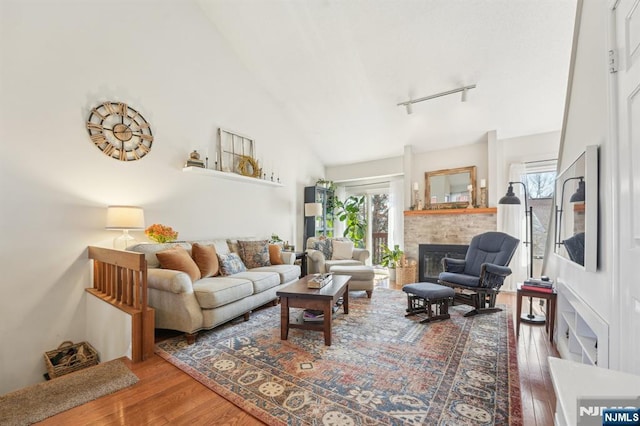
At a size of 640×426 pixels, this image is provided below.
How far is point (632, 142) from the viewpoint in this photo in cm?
108

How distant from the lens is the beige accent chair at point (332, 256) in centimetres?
445

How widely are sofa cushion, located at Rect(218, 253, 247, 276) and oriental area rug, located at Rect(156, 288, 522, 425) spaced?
0.63m

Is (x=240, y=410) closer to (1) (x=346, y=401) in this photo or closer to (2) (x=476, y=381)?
(1) (x=346, y=401)

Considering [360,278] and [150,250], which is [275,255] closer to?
[360,278]

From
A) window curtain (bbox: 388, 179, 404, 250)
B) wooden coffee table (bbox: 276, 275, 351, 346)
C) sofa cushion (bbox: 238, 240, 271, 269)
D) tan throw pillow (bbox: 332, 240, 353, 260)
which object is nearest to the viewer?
wooden coffee table (bbox: 276, 275, 351, 346)

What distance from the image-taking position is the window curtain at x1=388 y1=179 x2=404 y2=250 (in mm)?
5609

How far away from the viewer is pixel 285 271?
3701 mm

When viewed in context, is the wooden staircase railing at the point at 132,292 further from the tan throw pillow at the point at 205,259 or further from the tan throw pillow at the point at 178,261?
the tan throw pillow at the point at 205,259

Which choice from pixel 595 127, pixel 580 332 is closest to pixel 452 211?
pixel 580 332

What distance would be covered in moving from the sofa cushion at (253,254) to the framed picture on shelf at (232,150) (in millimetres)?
1178

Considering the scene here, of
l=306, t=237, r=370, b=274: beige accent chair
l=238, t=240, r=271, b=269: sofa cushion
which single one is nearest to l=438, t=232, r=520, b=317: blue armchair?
l=306, t=237, r=370, b=274: beige accent chair

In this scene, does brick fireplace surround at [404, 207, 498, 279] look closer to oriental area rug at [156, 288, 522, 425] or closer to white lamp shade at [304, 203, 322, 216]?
white lamp shade at [304, 203, 322, 216]

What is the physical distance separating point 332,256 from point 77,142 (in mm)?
3839

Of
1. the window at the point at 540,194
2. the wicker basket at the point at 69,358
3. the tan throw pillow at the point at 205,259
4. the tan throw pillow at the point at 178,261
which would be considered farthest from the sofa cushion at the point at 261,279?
the window at the point at 540,194
